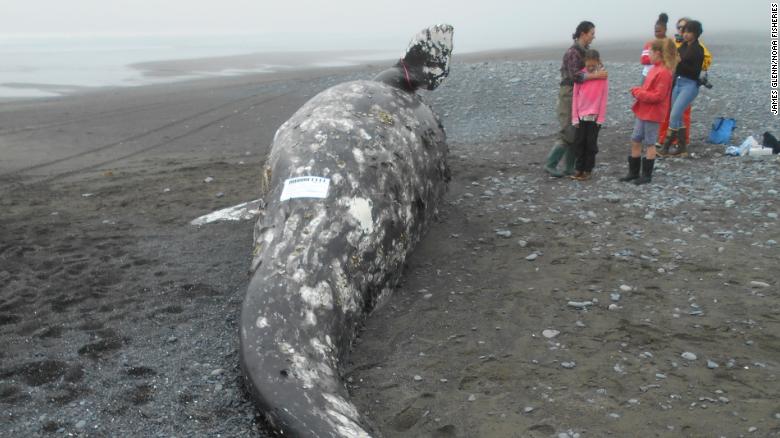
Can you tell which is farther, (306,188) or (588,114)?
(588,114)

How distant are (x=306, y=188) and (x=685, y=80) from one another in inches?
256

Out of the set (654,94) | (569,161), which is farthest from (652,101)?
(569,161)

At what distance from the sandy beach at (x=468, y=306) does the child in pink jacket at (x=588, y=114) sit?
0.31 m

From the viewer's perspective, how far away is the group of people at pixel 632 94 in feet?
25.9

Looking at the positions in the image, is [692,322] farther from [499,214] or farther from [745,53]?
[745,53]

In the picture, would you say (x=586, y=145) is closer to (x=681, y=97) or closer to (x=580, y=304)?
(x=681, y=97)

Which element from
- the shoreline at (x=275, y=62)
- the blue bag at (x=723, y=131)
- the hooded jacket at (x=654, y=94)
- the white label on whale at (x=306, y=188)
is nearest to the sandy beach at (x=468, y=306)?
the blue bag at (x=723, y=131)

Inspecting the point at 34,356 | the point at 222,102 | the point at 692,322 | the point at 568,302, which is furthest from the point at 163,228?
the point at 222,102

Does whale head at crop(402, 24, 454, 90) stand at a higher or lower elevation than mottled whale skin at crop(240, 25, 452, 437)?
higher

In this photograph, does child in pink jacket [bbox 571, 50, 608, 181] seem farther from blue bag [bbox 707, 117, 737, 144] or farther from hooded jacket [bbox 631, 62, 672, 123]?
blue bag [bbox 707, 117, 737, 144]

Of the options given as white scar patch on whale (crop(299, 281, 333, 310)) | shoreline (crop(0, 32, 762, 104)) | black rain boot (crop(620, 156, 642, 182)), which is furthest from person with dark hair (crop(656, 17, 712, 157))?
shoreline (crop(0, 32, 762, 104))

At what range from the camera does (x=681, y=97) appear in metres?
9.16

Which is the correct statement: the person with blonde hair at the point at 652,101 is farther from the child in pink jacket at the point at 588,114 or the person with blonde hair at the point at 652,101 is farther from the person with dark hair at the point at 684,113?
the person with dark hair at the point at 684,113

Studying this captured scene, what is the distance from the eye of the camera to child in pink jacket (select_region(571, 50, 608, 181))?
8062 millimetres
